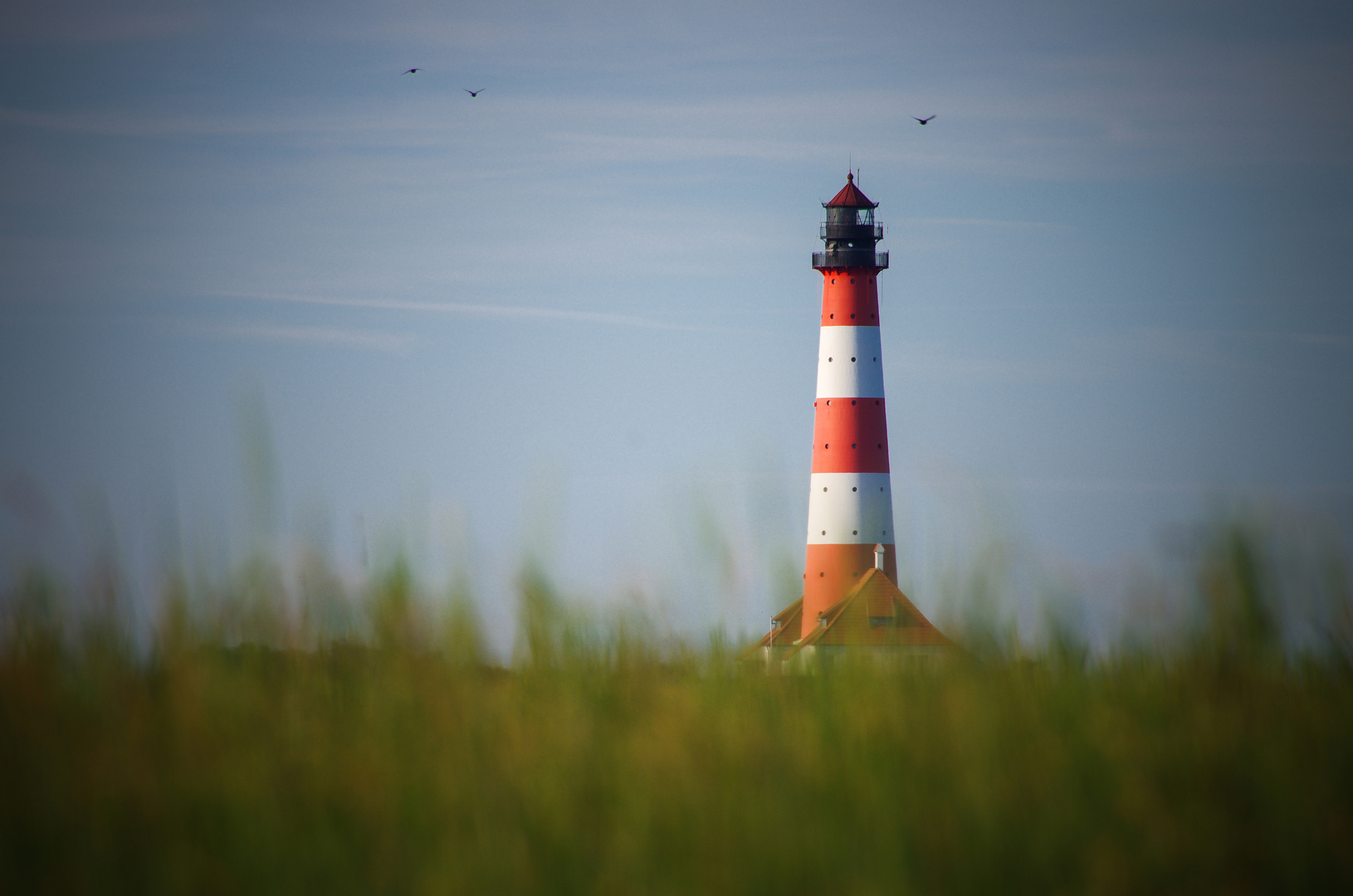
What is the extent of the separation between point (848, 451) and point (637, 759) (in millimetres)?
24097

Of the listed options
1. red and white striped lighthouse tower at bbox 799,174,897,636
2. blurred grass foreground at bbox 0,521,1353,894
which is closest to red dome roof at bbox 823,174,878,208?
red and white striped lighthouse tower at bbox 799,174,897,636

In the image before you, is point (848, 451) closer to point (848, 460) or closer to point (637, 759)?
point (848, 460)

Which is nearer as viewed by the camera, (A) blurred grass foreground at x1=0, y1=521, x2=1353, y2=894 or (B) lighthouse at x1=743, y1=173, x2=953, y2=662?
(A) blurred grass foreground at x1=0, y1=521, x2=1353, y2=894

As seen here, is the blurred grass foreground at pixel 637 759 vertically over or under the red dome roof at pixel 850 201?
under

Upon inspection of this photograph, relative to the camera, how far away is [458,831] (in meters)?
4.29

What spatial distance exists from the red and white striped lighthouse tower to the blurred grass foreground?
2244cm

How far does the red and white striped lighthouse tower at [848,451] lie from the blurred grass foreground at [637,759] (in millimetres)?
22440

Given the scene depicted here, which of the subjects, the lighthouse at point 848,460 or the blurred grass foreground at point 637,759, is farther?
the lighthouse at point 848,460

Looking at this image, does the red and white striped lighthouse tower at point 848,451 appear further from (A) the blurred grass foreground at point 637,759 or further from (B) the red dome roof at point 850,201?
(A) the blurred grass foreground at point 637,759

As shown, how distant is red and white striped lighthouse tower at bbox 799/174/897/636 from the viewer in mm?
28469

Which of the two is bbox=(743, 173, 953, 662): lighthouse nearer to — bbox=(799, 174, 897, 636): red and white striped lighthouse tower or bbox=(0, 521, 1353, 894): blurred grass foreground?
bbox=(799, 174, 897, 636): red and white striped lighthouse tower

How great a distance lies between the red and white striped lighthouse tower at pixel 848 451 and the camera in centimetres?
2847

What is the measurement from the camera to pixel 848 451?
1121 inches

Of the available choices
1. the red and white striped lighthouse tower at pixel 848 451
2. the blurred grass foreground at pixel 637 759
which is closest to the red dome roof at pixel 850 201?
the red and white striped lighthouse tower at pixel 848 451
